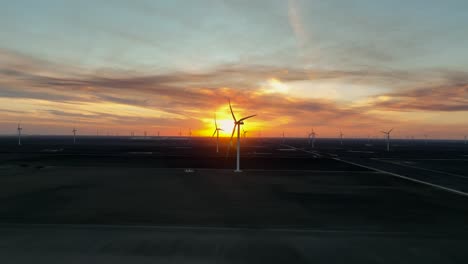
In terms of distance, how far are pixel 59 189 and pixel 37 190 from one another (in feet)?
5.42

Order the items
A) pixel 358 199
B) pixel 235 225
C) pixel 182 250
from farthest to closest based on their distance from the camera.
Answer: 1. pixel 358 199
2. pixel 235 225
3. pixel 182 250

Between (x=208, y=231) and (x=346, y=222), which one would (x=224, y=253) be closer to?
(x=208, y=231)

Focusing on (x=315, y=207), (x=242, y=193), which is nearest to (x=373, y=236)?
(x=315, y=207)

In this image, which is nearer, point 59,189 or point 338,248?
point 338,248

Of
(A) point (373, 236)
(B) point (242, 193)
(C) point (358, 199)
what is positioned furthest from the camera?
(B) point (242, 193)

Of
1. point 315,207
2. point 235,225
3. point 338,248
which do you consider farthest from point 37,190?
point 338,248

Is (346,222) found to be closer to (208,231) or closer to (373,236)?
(373,236)

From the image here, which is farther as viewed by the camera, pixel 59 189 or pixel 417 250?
pixel 59 189

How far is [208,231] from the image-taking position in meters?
13.7

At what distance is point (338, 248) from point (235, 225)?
5.31 meters

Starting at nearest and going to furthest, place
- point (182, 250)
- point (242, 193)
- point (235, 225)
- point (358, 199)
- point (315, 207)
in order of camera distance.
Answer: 1. point (182, 250)
2. point (235, 225)
3. point (315, 207)
4. point (358, 199)
5. point (242, 193)

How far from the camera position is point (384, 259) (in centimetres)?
1062

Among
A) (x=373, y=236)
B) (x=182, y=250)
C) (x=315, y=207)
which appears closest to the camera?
(x=182, y=250)

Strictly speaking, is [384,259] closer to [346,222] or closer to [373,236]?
[373,236]
